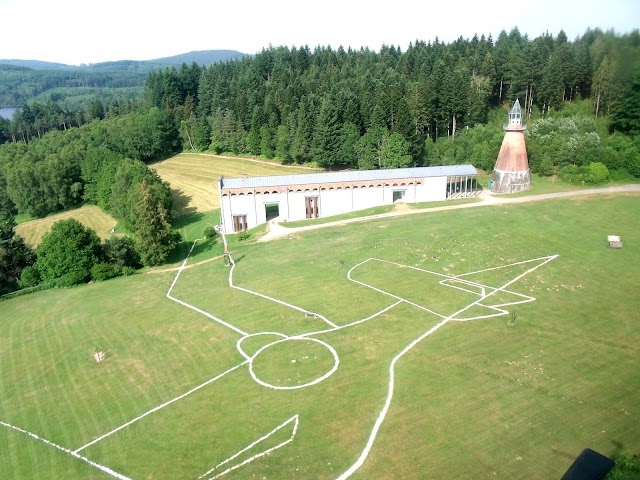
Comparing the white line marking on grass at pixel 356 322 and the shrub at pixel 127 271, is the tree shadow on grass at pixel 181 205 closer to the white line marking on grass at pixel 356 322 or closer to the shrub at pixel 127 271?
the shrub at pixel 127 271

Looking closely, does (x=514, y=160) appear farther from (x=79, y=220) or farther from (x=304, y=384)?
(x=79, y=220)

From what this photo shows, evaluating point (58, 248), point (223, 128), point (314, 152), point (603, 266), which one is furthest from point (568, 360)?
point (223, 128)

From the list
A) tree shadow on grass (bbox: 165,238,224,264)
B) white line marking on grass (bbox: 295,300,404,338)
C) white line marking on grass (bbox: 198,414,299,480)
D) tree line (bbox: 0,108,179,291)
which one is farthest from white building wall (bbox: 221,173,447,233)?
white line marking on grass (bbox: 198,414,299,480)

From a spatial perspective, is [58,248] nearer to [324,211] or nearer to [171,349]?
[171,349]

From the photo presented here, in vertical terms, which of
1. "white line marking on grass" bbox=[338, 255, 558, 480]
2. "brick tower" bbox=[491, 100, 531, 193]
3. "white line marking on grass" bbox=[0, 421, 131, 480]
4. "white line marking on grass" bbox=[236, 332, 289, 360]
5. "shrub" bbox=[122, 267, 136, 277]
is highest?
"brick tower" bbox=[491, 100, 531, 193]

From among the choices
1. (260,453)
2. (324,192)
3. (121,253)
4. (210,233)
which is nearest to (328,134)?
(324,192)

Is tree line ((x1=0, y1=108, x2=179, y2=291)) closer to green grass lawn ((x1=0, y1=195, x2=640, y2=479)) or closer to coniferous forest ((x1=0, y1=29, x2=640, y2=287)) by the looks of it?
coniferous forest ((x1=0, y1=29, x2=640, y2=287))
